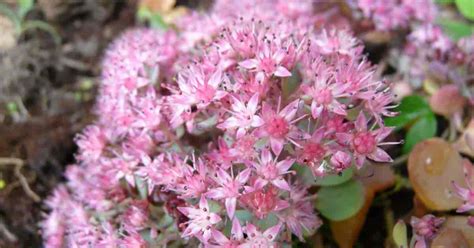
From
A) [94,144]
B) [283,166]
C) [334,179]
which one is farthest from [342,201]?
[94,144]

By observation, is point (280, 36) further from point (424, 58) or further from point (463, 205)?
point (424, 58)

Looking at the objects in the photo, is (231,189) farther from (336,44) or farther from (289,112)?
(336,44)

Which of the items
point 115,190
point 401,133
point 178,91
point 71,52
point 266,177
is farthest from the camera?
point 71,52

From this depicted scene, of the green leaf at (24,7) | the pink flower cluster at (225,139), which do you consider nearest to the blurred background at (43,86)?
the green leaf at (24,7)

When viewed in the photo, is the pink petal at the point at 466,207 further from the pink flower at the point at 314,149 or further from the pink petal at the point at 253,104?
the pink petal at the point at 253,104

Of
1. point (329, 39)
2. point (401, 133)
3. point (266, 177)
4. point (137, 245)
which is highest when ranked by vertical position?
point (329, 39)

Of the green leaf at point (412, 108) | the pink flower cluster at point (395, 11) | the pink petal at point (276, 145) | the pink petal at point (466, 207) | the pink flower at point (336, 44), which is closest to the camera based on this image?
the pink petal at point (276, 145)

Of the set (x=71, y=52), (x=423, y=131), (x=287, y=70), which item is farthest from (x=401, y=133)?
(x=71, y=52)
